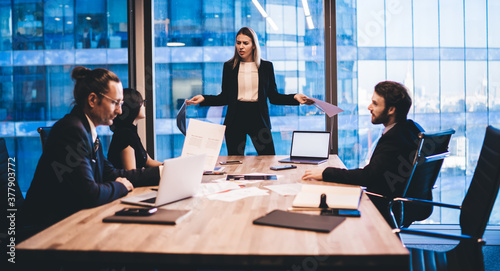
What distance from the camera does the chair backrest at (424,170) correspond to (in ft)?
6.80

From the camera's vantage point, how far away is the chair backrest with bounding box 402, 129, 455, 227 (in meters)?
2.07

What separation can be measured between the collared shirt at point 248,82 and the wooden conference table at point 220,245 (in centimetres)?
206

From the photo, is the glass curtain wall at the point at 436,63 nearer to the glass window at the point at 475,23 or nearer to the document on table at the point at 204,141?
the glass window at the point at 475,23

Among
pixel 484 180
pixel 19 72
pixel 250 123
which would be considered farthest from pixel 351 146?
pixel 19 72

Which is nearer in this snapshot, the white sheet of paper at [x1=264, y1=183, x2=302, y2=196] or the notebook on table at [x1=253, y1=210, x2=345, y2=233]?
the notebook on table at [x1=253, y1=210, x2=345, y2=233]

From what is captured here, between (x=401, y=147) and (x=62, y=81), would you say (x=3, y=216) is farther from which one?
(x=62, y=81)

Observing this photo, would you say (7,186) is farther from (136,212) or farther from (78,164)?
(136,212)

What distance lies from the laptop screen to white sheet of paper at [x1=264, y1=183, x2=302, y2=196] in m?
1.03

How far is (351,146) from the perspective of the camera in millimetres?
4094

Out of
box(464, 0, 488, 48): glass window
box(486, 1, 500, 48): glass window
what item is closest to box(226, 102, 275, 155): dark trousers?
box(464, 0, 488, 48): glass window

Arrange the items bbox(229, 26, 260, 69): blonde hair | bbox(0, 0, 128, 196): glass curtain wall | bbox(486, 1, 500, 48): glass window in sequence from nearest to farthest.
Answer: bbox(229, 26, 260, 69): blonde hair, bbox(486, 1, 500, 48): glass window, bbox(0, 0, 128, 196): glass curtain wall

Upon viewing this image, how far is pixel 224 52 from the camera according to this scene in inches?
164

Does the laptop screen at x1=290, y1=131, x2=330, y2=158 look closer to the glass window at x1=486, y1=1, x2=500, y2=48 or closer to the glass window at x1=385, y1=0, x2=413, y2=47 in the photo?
the glass window at x1=385, y1=0, x2=413, y2=47

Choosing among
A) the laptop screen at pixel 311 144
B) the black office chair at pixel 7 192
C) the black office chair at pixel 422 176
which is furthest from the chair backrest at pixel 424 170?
the black office chair at pixel 7 192
